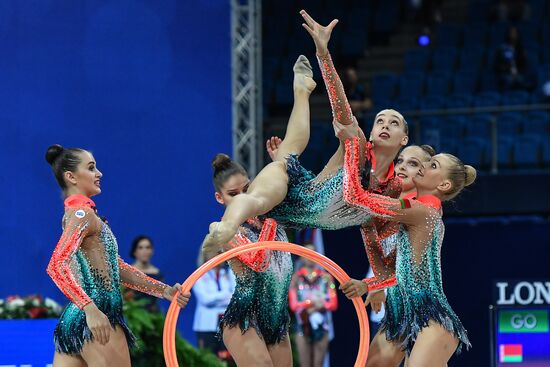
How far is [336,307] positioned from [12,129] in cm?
330

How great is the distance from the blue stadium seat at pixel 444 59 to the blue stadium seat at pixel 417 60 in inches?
4.9

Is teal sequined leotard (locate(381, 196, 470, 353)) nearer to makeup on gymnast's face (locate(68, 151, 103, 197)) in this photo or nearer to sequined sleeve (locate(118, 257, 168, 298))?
sequined sleeve (locate(118, 257, 168, 298))

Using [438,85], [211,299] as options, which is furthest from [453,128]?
[211,299]

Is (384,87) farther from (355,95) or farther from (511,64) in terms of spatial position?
(511,64)

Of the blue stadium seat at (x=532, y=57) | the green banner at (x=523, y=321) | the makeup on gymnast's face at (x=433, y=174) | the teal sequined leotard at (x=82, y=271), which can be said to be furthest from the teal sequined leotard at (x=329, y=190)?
the blue stadium seat at (x=532, y=57)

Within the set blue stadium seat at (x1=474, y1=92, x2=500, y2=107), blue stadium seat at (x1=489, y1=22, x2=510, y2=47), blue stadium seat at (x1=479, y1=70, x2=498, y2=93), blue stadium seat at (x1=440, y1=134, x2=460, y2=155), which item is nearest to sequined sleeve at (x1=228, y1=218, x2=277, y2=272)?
blue stadium seat at (x1=440, y1=134, x2=460, y2=155)

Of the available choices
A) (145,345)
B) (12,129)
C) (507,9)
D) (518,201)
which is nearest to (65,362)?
(145,345)

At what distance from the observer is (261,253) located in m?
6.13

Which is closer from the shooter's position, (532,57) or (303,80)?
(303,80)

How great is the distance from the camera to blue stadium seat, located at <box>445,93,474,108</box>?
40.1 ft

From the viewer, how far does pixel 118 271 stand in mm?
5812

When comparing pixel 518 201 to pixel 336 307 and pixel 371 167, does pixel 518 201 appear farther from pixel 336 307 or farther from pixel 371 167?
pixel 371 167

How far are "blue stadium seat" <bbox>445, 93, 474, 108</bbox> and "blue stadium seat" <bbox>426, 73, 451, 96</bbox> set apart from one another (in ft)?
1.45

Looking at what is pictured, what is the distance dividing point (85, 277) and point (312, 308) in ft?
15.8
